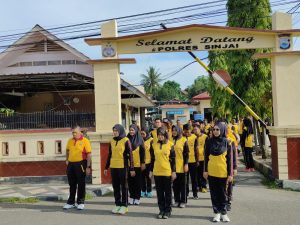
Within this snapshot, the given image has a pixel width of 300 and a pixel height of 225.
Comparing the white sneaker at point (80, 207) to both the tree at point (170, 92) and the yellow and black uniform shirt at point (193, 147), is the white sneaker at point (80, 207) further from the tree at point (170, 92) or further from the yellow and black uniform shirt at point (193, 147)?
the tree at point (170, 92)

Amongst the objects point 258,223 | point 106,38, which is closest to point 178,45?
point 106,38

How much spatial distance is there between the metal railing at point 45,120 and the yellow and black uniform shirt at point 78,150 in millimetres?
4107

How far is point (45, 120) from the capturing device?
12.7m

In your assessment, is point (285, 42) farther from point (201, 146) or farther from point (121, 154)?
point (121, 154)

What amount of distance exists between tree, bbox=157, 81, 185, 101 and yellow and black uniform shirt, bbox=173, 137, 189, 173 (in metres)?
84.0

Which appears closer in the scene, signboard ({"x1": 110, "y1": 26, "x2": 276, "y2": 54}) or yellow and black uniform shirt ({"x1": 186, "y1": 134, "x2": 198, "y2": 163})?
yellow and black uniform shirt ({"x1": 186, "y1": 134, "x2": 198, "y2": 163})

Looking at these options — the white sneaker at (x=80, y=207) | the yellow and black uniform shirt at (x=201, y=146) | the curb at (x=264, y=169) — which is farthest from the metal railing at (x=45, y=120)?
the curb at (x=264, y=169)

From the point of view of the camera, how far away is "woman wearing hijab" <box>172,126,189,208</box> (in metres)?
8.09

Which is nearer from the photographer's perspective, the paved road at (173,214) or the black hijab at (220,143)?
the black hijab at (220,143)

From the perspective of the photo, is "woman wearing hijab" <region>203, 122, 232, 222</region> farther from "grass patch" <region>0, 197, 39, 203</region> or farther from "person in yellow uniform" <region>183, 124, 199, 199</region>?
"grass patch" <region>0, 197, 39, 203</region>

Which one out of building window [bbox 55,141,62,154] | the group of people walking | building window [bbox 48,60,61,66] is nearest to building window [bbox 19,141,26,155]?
building window [bbox 55,141,62,154]

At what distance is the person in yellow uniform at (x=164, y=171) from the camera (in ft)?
24.3

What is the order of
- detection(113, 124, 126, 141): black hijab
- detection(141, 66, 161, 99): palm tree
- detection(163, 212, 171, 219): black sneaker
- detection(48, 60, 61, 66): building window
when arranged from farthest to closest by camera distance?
detection(141, 66, 161, 99): palm tree → detection(48, 60, 61, 66): building window → detection(113, 124, 126, 141): black hijab → detection(163, 212, 171, 219): black sneaker

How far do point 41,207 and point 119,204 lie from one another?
196cm
